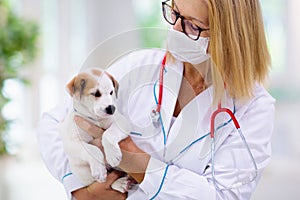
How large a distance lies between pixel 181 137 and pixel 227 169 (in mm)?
134

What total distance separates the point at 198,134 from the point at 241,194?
18 cm

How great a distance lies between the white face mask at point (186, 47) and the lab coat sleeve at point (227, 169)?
0.67ft

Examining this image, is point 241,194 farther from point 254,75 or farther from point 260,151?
point 254,75

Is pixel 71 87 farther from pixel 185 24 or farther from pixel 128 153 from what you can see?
pixel 185 24

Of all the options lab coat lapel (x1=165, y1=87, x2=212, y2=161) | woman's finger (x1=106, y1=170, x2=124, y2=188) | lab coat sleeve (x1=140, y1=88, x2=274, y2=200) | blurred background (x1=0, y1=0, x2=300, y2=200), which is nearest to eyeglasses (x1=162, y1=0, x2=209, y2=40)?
lab coat lapel (x1=165, y1=87, x2=212, y2=161)

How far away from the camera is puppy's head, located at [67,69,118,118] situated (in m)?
1.07

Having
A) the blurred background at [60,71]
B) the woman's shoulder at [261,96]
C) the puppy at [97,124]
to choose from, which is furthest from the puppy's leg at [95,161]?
the blurred background at [60,71]

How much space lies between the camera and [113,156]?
1.10 metres

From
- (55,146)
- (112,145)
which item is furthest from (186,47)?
(55,146)

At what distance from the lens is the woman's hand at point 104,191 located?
1.15 metres

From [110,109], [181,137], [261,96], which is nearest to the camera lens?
[110,109]

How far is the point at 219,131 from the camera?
48.3 inches

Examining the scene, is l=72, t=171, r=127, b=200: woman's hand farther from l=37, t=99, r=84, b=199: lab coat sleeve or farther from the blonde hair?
the blonde hair

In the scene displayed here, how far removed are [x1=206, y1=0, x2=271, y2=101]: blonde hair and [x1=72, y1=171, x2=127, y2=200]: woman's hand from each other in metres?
0.29
